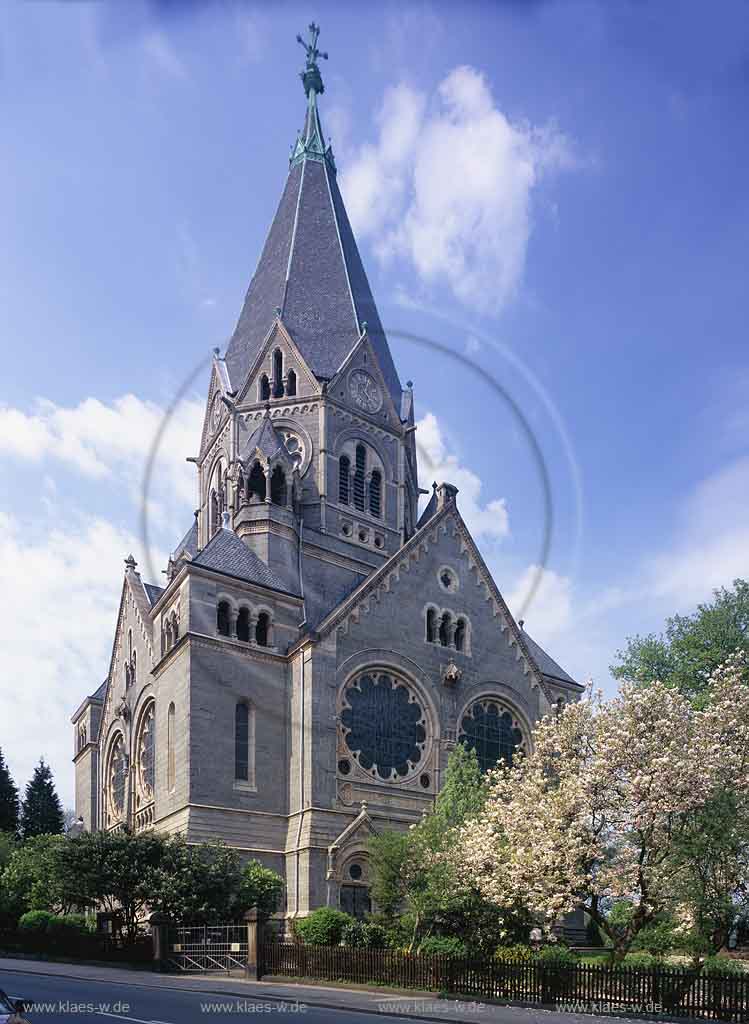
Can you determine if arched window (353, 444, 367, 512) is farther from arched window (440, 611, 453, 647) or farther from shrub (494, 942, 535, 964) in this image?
shrub (494, 942, 535, 964)

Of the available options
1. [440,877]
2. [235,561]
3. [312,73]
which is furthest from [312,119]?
Result: [440,877]

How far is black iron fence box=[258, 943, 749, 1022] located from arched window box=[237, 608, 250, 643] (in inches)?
616

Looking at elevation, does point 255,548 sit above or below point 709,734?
above

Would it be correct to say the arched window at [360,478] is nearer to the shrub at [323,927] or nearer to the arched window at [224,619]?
the arched window at [224,619]

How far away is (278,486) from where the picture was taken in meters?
54.9

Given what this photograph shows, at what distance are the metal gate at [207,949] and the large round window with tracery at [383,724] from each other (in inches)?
478

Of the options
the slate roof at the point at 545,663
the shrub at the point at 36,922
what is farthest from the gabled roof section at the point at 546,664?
the shrub at the point at 36,922

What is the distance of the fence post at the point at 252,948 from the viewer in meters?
34.7

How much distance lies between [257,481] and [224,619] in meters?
10.2

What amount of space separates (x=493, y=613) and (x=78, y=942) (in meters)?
26.3

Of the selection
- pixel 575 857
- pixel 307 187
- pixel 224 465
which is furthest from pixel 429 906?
pixel 307 187

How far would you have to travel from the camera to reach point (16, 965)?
38844mm

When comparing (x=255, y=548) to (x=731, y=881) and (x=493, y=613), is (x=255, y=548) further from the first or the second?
(x=731, y=881)

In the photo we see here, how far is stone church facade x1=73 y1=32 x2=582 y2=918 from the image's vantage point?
4534 centimetres
